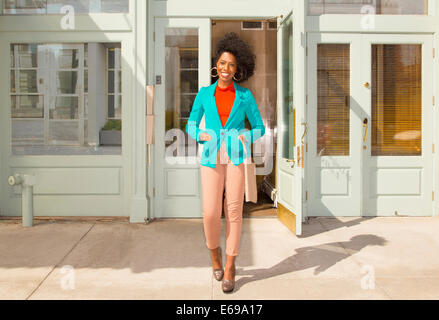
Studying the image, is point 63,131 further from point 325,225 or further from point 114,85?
point 325,225

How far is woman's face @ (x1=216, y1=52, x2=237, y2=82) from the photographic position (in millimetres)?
2973

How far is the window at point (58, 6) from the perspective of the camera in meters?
5.22

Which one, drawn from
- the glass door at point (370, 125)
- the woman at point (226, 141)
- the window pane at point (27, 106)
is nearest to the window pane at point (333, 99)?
the glass door at point (370, 125)

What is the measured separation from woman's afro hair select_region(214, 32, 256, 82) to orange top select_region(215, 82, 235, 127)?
0.18 meters

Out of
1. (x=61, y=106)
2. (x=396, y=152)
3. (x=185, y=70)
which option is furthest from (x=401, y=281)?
(x=61, y=106)

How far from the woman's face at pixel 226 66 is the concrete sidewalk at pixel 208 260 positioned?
4.73ft

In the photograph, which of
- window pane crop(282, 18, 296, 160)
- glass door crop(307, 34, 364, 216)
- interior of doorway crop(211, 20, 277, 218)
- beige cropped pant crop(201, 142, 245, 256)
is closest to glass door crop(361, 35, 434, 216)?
glass door crop(307, 34, 364, 216)

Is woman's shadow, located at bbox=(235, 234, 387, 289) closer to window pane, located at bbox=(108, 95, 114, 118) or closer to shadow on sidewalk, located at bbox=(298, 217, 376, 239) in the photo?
shadow on sidewalk, located at bbox=(298, 217, 376, 239)

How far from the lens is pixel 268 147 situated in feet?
24.1

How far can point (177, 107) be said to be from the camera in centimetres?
529

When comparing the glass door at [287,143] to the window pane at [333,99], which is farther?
the window pane at [333,99]

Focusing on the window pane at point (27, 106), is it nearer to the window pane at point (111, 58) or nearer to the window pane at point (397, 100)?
the window pane at point (111, 58)

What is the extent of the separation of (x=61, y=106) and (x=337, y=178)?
3.45 meters

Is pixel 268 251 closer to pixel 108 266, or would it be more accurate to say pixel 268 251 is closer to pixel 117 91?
pixel 108 266
